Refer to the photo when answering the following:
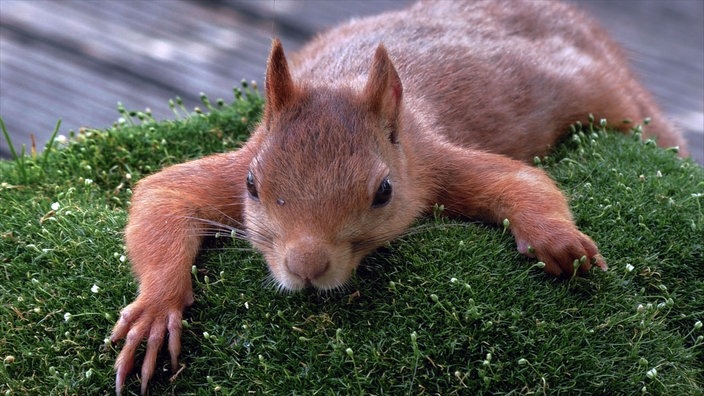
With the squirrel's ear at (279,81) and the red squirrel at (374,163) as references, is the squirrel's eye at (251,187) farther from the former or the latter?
the squirrel's ear at (279,81)

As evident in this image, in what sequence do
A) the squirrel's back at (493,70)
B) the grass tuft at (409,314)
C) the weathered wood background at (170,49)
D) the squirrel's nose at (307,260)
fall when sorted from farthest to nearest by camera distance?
the weathered wood background at (170,49)
the squirrel's back at (493,70)
the grass tuft at (409,314)
the squirrel's nose at (307,260)

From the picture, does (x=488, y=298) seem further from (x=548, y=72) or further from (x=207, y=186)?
(x=548, y=72)

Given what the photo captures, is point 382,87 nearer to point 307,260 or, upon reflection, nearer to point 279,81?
point 279,81

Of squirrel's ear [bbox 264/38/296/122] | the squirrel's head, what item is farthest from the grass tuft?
squirrel's ear [bbox 264/38/296/122]

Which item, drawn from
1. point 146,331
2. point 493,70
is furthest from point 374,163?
point 493,70

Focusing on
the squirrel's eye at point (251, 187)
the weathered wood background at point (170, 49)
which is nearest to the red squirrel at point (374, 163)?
the squirrel's eye at point (251, 187)

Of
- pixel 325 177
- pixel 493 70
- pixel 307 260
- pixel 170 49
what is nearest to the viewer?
pixel 307 260

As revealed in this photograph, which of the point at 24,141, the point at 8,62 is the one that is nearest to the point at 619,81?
the point at 24,141
